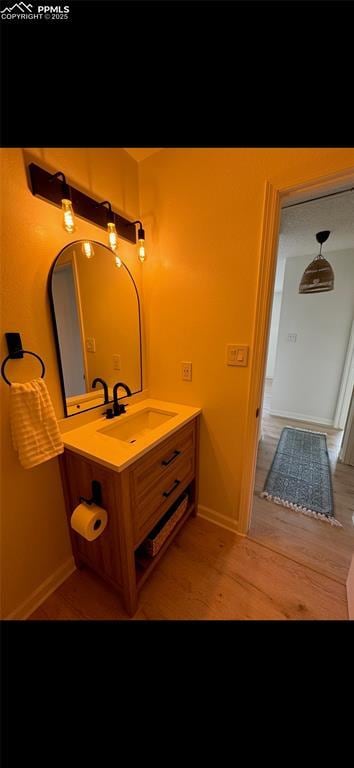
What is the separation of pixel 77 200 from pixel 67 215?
18 centimetres

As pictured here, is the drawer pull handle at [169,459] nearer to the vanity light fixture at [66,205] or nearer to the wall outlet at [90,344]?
the wall outlet at [90,344]

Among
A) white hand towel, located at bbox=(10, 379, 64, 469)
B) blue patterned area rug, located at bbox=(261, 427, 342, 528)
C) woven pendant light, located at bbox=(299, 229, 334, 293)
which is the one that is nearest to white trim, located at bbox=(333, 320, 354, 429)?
blue patterned area rug, located at bbox=(261, 427, 342, 528)

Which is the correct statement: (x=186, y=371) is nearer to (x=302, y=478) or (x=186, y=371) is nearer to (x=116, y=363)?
(x=116, y=363)

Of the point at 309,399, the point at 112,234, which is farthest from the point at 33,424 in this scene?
the point at 309,399

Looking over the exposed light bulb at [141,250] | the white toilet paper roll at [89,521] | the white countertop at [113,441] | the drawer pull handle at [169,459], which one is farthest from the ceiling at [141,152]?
the white toilet paper roll at [89,521]

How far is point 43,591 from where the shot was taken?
112 cm

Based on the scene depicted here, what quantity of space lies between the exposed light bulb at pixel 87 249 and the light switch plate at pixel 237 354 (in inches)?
34.9

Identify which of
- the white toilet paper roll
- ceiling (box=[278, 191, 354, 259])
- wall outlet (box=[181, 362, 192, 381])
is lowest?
the white toilet paper roll

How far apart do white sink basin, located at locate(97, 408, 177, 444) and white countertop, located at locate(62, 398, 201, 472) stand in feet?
0.08

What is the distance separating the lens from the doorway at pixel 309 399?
145 cm

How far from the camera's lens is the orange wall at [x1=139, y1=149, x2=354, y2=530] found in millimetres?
1104

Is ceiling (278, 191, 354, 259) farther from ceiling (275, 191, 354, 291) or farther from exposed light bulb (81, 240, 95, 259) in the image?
exposed light bulb (81, 240, 95, 259)
